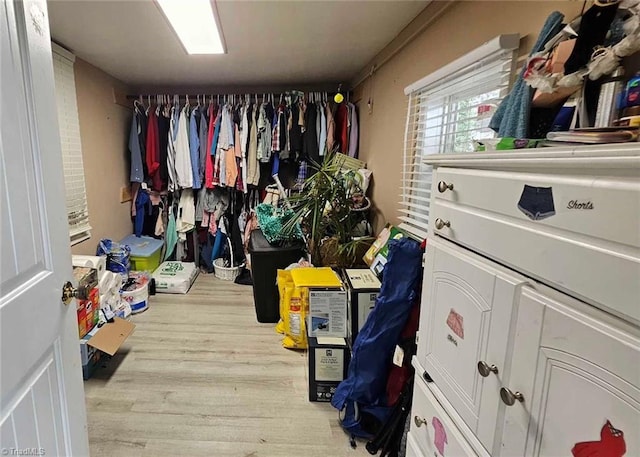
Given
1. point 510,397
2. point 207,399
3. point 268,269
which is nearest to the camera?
point 510,397

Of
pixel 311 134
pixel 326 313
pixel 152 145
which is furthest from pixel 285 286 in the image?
pixel 152 145

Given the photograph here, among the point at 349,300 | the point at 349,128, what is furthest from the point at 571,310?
the point at 349,128

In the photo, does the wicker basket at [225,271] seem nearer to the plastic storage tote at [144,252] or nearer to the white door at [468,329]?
the plastic storage tote at [144,252]

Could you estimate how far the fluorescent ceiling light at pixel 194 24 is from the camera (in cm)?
186

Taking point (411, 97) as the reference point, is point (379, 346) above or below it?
below

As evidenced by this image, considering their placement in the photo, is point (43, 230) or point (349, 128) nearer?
point (43, 230)

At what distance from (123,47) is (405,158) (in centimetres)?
236

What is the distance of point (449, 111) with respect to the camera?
1816 mm

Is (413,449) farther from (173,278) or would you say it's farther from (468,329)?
(173,278)

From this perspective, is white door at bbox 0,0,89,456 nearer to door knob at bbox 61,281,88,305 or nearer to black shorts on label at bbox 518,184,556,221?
door knob at bbox 61,281,88,305

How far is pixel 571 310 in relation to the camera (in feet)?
A: 1.83

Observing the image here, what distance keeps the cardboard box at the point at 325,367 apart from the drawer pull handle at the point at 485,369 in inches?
49.2

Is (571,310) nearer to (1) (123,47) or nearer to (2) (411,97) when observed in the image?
(2) (411,97)

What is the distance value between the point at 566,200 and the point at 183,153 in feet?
11.9
